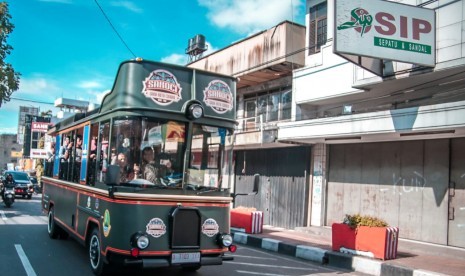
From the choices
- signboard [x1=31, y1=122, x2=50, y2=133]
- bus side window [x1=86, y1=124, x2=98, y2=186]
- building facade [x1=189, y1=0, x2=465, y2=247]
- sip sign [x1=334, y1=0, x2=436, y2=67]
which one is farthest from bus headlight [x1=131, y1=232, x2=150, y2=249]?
signboard [x1=31, y1=122, x2=50, y2=133]

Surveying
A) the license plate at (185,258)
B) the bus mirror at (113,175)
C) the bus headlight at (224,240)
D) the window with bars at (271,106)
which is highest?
the window with bars at (271,106)

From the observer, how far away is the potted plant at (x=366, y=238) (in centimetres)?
914

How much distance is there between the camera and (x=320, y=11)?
1515cm

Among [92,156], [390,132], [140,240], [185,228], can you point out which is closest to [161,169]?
[185,228]

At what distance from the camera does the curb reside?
838 cm

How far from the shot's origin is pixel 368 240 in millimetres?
9461

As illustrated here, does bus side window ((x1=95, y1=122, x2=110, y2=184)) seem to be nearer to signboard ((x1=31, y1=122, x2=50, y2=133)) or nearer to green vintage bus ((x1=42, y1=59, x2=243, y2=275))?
green vintage bus ((x1=42, y1=59, x2=243, y2=275))

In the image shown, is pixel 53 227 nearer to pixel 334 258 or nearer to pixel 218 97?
pixel 218 97

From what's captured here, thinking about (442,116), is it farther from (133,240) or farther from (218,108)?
(133,240)

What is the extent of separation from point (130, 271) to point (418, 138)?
8252 mm

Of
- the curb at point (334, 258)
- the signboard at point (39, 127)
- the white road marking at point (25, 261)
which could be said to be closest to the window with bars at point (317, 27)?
the curb at point (334, 258)

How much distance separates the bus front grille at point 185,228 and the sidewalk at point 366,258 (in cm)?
437

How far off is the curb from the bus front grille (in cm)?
433

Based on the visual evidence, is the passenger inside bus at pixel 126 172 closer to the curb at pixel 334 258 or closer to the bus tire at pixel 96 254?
the bus tire at pixel 96 254
